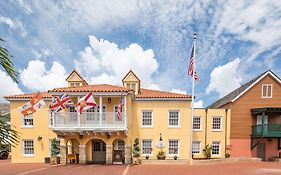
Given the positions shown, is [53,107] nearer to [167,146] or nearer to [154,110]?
[154,110]

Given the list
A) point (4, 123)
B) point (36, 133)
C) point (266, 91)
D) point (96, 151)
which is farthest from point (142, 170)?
point (266, 91)

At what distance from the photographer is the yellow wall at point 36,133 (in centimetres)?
2048

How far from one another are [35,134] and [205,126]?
1800cm

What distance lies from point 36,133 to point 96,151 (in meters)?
6.52

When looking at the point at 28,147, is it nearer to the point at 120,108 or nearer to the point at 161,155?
the point at 120,108

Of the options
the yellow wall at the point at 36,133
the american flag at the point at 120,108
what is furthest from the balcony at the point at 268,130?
the yellow wall at the point at 36,133

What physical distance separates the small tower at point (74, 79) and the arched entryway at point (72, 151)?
21.4ft

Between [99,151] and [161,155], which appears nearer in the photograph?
[161,155]

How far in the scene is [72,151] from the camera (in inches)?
799

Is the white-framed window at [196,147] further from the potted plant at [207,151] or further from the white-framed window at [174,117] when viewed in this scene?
the white-framed window at [174,117]

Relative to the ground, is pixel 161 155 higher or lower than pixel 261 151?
higher

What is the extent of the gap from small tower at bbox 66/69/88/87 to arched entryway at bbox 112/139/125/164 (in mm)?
8075

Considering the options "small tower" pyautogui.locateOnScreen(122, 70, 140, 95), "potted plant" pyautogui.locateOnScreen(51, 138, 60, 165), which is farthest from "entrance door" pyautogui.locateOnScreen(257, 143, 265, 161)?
"potted plant" pyautogui.locateOnScreen(51, 138, 60, 165)

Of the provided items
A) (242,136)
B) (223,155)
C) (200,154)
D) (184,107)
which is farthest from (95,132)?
(242,136)
